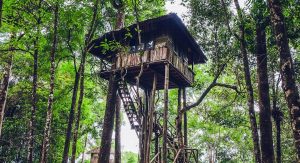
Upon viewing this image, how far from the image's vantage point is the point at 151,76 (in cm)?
1587

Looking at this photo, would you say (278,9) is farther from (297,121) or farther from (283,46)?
(297,121)

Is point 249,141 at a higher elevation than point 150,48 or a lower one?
lower

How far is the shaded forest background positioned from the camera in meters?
11.2

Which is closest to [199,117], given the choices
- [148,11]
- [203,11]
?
[148,11]

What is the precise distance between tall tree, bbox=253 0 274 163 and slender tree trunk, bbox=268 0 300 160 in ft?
7.65

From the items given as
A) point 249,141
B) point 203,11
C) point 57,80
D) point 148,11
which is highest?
point 148,11

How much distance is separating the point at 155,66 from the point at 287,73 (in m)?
8.38

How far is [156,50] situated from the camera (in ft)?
45.9

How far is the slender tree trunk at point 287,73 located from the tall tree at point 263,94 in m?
2.33

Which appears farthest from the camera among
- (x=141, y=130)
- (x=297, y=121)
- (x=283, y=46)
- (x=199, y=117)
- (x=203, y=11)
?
(x=199, y=117)

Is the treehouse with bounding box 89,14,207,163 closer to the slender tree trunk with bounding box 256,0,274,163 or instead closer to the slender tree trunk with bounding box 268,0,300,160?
the slender tree trunk with bounding box 256,0,274,163

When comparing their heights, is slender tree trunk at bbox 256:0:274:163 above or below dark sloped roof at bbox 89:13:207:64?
below

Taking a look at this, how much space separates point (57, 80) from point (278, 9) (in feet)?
57.8

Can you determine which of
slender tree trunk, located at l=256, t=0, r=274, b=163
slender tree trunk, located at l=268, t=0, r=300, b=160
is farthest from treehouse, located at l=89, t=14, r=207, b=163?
slender tree trunk, located at l=268, t=0, r=300, b=160
